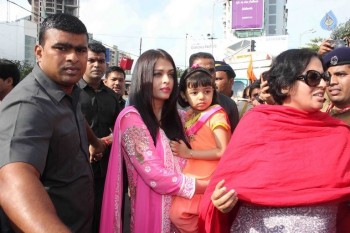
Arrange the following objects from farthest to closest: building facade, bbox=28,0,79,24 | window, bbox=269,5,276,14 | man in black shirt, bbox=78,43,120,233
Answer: window, bbox=269,5,276,14 < building facade, bbox=28,0,79,24 < man in black shirt, bbox=78,43,120,233

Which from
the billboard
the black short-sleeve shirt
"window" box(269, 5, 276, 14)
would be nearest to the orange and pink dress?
the black short-sleeve shirt

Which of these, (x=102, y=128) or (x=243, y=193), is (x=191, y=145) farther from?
(x=102, y=128)

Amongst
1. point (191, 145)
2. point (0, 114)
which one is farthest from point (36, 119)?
point (191, 145)

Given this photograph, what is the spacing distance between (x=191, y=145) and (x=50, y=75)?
1.06 m

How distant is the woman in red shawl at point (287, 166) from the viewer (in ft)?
5.94

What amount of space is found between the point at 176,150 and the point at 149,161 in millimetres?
238

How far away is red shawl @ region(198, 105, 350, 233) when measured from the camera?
1.81 metres

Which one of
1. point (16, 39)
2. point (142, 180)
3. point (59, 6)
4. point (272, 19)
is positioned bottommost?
point (142, 180)

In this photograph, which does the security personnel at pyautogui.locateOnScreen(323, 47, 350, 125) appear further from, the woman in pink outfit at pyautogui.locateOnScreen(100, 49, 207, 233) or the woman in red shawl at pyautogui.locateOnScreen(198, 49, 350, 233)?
the woman in pink outfit at pyautogui.locateOnScreen(100, 49, 207, 233)

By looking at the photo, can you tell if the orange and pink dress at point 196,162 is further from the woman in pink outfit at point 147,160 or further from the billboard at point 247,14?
the billboard at point 247,14

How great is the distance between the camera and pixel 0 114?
1.45m

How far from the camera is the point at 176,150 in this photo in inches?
89.1

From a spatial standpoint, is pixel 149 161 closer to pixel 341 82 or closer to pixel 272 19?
pixel 341 82

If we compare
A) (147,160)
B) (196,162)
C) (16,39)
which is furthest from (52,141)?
(16,39)
